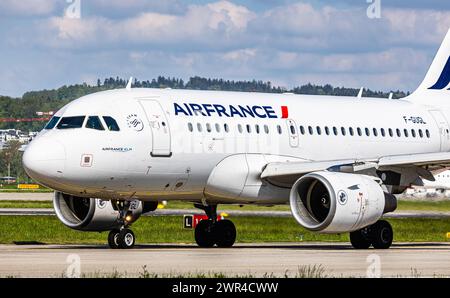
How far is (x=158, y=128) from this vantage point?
36.0 meters

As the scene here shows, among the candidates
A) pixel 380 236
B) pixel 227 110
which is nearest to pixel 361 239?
pixel 380 236

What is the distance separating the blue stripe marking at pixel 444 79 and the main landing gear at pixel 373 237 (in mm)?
9344

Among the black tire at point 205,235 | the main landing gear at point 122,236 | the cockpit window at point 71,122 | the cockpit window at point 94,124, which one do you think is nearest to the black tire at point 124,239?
the main landing gear at point 122,236

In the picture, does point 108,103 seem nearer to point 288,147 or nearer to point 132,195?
point 132,195

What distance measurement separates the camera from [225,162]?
123ft

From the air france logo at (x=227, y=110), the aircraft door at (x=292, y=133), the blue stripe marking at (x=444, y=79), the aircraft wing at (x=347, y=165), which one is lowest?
the aircraft wing at (x=347, y=165)

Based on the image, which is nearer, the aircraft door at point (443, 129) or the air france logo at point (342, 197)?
the air france logo at point (342, 197)

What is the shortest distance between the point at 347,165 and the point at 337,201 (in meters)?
2.77

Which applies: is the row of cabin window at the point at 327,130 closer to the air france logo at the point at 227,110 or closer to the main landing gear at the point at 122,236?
the air france logo at the point at 227,110

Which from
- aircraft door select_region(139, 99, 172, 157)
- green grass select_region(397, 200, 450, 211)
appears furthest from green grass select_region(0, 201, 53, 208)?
aircraft door select_region(139, 99, 172, 157)

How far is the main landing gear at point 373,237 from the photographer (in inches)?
1508

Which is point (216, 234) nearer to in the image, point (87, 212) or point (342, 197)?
point (87, 212)
